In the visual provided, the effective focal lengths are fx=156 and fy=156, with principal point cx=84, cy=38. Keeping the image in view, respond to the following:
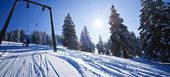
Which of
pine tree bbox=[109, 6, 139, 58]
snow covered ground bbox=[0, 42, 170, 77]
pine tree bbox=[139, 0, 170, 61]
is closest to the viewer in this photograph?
snow covered ground bbox=[0, 42, 170, 77]

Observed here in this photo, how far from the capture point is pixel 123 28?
120 ft

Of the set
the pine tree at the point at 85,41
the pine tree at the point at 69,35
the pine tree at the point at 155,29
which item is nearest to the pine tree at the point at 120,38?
the pine tree at the point at 155,29

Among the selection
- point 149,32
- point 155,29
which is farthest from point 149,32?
point 155,29

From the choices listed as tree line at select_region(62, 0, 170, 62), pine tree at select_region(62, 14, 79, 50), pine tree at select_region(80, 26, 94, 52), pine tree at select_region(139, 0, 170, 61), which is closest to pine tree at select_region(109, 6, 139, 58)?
tree line at select_region(62, 0, 170, 62)

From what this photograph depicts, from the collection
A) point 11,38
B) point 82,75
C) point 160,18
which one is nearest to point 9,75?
point 82,75

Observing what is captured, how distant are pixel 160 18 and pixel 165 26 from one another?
1663 millimetres

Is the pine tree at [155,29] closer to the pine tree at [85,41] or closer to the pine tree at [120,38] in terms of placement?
the pine tree at [120,38]

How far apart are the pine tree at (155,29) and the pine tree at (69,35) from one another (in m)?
23.9

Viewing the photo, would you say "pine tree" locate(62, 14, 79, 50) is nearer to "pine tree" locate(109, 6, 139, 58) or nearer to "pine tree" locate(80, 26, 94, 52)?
"pine tree" locate(80, 26, 94, 52)

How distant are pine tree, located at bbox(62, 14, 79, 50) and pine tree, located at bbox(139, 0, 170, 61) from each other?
23895 mm

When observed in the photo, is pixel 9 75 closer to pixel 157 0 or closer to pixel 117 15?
pixel 157 0

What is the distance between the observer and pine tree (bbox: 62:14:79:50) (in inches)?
1898

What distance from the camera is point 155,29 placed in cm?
2656

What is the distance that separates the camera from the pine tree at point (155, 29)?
25.0 metres
